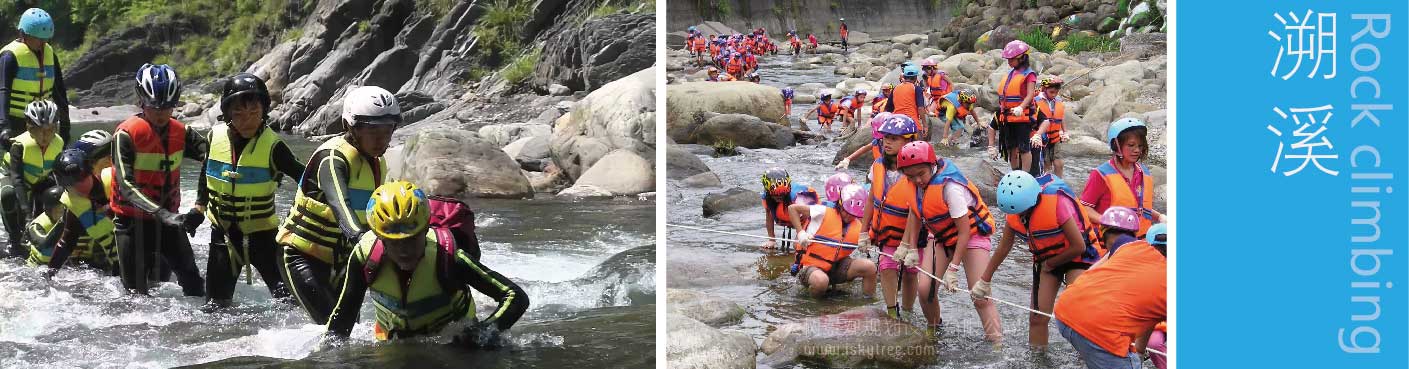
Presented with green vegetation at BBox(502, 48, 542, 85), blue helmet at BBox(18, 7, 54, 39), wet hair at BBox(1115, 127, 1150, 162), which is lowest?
wet hair at BBox(1115, 127, 1150, 162)

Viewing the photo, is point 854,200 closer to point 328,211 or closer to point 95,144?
point 328,211

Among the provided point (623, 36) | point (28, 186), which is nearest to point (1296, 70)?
point (28, 186)

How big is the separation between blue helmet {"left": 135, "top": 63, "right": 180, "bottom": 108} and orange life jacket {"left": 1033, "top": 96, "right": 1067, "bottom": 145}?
4775 millimetres

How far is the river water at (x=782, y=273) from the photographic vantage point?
608 centimetres

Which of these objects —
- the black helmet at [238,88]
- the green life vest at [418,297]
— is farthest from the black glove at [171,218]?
the green life vest at [418,297]

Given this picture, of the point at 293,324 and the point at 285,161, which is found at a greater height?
the point at 285,161

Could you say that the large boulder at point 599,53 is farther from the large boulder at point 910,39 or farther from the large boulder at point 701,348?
the large boulder at point 701,348

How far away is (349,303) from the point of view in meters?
5.40

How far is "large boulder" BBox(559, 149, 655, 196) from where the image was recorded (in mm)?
12438

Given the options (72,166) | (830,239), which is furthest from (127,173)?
(830,239)

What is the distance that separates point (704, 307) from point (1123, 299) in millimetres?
2307

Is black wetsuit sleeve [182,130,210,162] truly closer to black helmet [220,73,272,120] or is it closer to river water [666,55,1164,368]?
black helmet [220,73,272,120]

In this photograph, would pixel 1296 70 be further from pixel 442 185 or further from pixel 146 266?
pixel 442 185

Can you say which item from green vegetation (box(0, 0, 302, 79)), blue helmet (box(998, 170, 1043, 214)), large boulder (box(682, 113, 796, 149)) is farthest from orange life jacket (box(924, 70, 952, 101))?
green vegetation (box(0, 0, 302, 79))
